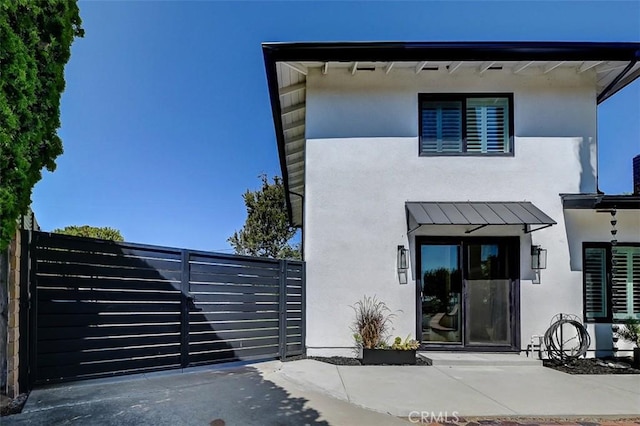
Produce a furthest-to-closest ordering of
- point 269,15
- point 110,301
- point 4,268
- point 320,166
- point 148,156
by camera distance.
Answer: point 148,156, point 269,15, point 320,166, point 110,301, point 4,268

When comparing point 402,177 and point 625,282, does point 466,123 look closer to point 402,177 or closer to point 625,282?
point 402,177

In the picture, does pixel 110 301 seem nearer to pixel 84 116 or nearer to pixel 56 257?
pixel 56 257

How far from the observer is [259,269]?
6.30 m

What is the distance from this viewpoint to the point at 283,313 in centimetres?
652

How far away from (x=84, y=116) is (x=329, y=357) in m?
12.6

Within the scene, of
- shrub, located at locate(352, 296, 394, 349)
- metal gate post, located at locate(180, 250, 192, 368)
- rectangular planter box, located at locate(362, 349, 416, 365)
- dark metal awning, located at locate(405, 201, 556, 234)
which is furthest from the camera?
shrub, located at locate(352, 296, 394, 349)

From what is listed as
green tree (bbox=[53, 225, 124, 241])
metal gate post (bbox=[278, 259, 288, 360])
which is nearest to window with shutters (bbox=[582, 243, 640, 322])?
metal gate post (bbox=[278, 259, 288, 360])

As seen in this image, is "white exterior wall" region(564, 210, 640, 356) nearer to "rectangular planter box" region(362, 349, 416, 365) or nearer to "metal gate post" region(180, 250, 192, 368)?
"rectangular planter box" region(362, 349, 416, 365)

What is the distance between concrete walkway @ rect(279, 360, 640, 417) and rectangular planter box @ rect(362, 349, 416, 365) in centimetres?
19

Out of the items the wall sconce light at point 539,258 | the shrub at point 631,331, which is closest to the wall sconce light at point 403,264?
the wall sconce light at point 539,258

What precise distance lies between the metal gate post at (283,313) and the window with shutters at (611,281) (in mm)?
5786

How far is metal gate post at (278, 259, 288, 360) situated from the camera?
6457 millimetres

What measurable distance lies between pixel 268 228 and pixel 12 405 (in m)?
21.2

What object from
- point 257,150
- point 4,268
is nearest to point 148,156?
point 257,150
